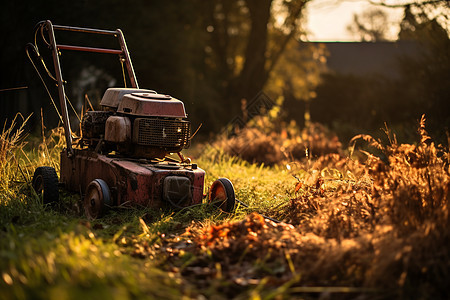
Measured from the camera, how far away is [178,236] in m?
5.02

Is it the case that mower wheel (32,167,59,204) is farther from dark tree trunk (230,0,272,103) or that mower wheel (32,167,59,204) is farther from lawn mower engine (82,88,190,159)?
dark tree trunk (230,0,272,103)

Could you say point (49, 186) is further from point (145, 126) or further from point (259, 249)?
Result: point (259, 249)

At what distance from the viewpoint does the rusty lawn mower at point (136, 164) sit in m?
5.52

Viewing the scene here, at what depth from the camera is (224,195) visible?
19.2 ft

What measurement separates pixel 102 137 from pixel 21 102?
806 centimetres

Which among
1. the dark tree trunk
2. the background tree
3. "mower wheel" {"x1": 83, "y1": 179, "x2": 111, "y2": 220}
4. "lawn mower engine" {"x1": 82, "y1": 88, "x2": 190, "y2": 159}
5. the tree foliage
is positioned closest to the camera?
"mower wheel" {"x1": 83, "y1": 179, "x2": 111, "y2": 220}

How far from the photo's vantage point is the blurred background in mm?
12109

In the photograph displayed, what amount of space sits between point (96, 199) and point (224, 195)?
1262 millimetres

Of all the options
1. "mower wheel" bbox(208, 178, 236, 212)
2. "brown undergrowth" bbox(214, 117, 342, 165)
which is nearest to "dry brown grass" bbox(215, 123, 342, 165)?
"brown undergrowth" bbox(214, 117, 342, 165)

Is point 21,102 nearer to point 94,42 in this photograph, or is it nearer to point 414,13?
point 94,42

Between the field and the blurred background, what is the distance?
4712mm

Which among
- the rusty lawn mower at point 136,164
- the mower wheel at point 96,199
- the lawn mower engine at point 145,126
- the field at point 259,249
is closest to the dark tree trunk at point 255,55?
the rusty lawn mower at point 136,164

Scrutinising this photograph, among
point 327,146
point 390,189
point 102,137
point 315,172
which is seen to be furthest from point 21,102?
point 390,189

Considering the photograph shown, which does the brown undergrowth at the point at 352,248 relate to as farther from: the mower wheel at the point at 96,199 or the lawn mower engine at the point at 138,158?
the mower wheel at the point at 96,199
